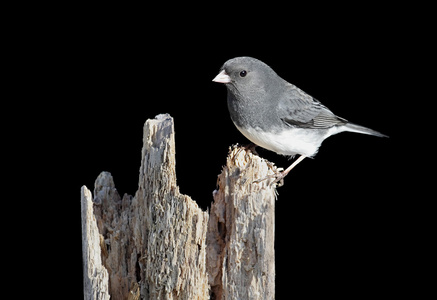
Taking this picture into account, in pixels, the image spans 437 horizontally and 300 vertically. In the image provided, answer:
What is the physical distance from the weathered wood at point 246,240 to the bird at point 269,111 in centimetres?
28

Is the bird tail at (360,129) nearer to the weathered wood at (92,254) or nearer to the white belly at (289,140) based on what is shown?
the white belly at (289,140)

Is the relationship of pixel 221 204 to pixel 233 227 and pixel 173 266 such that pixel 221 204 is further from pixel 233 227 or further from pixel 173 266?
pixel 173 266

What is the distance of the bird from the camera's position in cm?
518

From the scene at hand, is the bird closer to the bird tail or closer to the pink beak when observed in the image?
the pink beak

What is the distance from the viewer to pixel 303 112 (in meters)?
5.58

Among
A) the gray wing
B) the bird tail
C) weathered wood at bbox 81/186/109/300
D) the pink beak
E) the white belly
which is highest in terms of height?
the pink beak

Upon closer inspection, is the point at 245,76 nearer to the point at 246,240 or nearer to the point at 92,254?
the point at 246,240

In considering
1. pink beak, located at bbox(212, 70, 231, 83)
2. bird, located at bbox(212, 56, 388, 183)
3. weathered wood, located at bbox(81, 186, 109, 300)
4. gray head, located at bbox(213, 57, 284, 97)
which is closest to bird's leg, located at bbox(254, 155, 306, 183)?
bird, located at bbox(212, 56, 388, 183)

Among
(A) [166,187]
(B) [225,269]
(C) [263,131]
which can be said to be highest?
(C) [263,131]

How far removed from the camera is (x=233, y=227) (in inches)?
190

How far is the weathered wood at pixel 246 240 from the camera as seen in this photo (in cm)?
478

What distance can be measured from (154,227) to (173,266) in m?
0.39

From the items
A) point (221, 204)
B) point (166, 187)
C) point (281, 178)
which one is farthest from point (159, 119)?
point (281, 178)

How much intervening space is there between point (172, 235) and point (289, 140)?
1.58 metres
